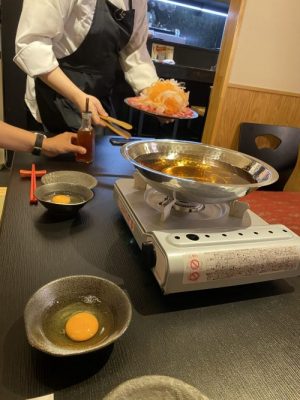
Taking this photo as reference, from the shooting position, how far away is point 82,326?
479 millimetres

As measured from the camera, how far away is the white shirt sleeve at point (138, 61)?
5.25ft

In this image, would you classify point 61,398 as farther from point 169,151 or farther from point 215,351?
point 169,151

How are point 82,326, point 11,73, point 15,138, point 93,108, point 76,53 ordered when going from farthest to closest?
point 11,73 → point 76,53 → point 93,108 → point 15,138 → point 82,326

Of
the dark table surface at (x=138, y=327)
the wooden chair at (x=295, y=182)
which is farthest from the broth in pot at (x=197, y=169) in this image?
the wooden chair at (x=295, y=182)

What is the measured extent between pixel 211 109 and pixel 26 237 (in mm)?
2186

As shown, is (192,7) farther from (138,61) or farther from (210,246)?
(210,246)

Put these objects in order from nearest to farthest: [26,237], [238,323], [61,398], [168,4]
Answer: [61,398], [238,323], [26,237], [168,4]

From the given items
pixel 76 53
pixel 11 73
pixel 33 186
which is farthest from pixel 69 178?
pixel 11 73

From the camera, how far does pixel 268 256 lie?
0.60 metres

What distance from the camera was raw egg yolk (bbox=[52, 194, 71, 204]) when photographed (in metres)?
0.81

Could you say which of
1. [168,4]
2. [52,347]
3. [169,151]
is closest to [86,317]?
[52,347]

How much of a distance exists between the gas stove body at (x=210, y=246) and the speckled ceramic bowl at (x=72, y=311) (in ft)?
0.34

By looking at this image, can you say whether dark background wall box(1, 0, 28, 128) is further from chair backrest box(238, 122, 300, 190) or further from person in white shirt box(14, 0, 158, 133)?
chair backrest box(238, 122, 300, 190)

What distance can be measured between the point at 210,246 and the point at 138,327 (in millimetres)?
188
